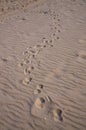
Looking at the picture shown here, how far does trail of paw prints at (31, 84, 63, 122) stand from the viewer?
3.22 meters

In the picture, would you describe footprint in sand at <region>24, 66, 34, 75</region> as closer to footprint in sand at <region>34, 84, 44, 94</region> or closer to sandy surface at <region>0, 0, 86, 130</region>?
sandy surface at <region>0, 0, 86, 130</region>

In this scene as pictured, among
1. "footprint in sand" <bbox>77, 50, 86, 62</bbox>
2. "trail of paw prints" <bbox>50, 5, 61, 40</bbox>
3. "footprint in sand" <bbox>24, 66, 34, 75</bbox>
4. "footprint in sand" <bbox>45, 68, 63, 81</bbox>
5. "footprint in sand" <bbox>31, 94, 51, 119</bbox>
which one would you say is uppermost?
"trail of paw prints" <bbox>50, 5, 61, 40</bbox>

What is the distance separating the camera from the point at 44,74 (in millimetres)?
4305

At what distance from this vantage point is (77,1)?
945 centimetres

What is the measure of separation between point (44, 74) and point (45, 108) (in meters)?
1.15

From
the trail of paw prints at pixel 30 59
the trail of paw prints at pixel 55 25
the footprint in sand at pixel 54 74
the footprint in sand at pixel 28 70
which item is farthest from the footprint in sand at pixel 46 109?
the trail of paw prints at pixel 55 25

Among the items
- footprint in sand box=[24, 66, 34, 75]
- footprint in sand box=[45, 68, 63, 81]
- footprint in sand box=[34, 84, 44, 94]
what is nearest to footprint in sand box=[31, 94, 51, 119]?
footprint in sand box=[34, 84, 44, 94]

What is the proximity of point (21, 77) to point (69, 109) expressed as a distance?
1.67 metres

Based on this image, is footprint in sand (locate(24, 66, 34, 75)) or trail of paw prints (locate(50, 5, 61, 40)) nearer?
footprint in sand (locate(24, 66, 34, 75))

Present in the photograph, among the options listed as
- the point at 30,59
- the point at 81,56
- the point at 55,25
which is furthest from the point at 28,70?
the point at 55,25

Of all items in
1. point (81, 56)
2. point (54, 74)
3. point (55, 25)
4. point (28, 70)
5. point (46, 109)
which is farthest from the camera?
point (55, 25)

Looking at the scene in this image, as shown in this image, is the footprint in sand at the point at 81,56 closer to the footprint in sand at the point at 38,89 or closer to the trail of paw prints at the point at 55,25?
the trail of paw prints at the point at 55,25

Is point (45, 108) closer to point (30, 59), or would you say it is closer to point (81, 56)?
point (30, 59)

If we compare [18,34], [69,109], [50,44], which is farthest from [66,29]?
[69,109]
